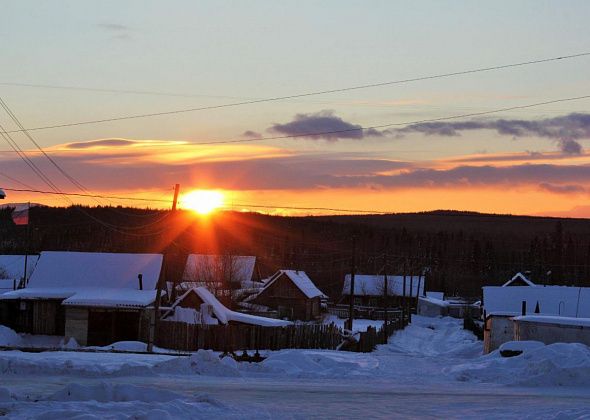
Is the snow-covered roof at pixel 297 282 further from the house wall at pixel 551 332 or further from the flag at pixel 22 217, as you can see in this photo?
the house wall at pixel 551 332

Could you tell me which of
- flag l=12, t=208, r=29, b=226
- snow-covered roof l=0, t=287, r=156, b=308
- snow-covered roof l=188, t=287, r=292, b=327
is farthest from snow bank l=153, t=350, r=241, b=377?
flag l=12, t=208, r=29, b=226

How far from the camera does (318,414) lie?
17.8 m

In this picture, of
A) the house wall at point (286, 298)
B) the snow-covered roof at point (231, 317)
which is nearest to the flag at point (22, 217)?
the snow-covered roof at point (231, 317)

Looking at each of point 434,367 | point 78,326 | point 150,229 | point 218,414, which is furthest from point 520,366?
point 150,229

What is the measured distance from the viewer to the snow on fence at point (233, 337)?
39.9 meters

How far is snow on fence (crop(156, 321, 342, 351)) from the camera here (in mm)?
39906

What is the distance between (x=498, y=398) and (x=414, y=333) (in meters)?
52.2

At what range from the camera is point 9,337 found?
46625mm

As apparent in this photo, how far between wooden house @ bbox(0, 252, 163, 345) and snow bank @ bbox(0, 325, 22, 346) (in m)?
2.25

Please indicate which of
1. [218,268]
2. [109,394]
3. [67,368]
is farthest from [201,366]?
[218,268]

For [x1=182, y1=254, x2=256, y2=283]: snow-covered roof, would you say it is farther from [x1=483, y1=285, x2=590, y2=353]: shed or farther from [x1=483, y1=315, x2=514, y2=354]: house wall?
[x1=483, y1=315, x2=514, y2=354]: house wall

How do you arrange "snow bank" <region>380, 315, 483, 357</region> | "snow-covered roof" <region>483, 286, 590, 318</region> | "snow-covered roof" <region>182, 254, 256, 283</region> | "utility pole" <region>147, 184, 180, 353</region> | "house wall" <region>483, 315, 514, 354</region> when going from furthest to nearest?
1. "snow-covered roof" <region>182, 254, 256, 283</region>
2. "snow-covered roof" <region>483, 286, 590, 318</region>
3. "snow bank" <region>380, 315, 483, 357</region>
4. "house wall" <region>483, 315, 514, 354</region>
5. "utility pole" <region>147, 184, 180, 353</region>

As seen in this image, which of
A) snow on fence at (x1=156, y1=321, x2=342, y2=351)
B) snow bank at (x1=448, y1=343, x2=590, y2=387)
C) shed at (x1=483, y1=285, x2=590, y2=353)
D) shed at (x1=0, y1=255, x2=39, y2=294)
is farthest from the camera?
shed at (x1=0, y1=255, x2=39, y2=294)

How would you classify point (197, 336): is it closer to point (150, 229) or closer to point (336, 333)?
point (336, 333)
